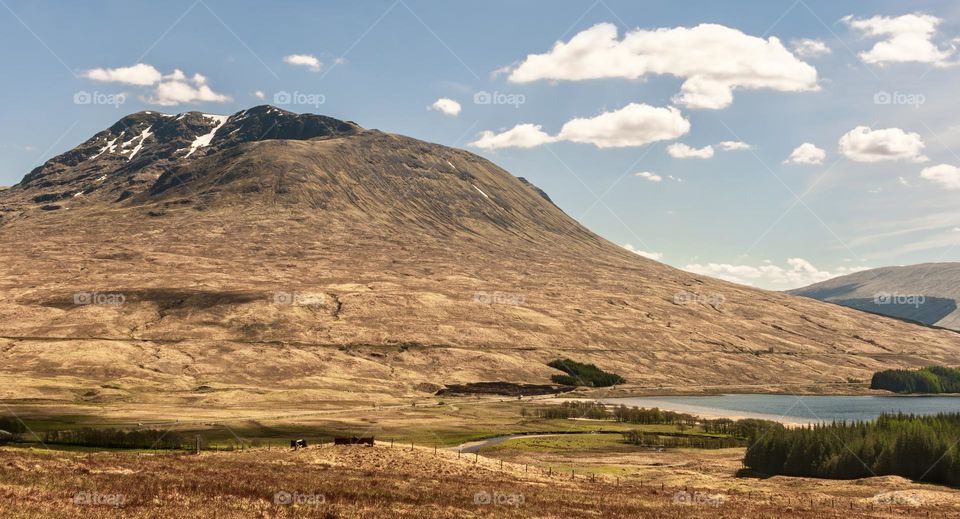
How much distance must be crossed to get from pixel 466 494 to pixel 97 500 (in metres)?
25.6

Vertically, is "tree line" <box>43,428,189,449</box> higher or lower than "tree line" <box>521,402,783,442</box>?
higher

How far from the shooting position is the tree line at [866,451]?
90938 mm

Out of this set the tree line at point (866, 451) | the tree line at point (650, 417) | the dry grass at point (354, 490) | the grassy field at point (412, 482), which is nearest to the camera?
the dry grass at point (354, 490)

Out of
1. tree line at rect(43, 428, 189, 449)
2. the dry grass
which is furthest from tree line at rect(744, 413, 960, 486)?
tree line at rect(43, 428, 189, 449)

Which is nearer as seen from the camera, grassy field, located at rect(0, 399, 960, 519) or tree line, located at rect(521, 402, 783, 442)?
grassy field, located at rect(0, 399, 960, 519)

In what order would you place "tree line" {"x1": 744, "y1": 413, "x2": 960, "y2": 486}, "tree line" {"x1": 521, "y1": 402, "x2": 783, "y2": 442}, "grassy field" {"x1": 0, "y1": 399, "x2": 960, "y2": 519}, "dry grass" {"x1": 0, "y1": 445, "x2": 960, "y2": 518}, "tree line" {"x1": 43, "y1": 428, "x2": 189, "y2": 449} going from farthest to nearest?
"tree line" {"x1": 521, "y1": 402, "x2": 783, "y2": 442} → "tree line" {"x1": 43, "y1": 428, "x2": 189, "y2": 449} → "tree line" {"x1": 744, "y1": 413, "x2": 960, "y2": 486} → "grassy field" {"x1": 0, "y1": 399, "x2": 960, "y2": 519} → "dry grass" {"x1": 0, "y1": 445, "x2": 960, "y2": 518}

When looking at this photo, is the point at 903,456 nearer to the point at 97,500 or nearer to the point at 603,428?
the point at 603,428

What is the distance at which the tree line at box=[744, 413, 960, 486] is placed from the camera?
90.9 m

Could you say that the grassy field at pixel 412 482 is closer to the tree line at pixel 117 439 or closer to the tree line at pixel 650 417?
the tree line at pixel 117 439

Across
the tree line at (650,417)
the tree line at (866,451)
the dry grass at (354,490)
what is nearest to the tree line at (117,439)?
the dry grass at (354,490)

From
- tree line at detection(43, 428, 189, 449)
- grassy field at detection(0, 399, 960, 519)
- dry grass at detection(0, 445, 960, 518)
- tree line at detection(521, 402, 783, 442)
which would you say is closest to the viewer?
dry grass at detection(0, 445, 960, 518)

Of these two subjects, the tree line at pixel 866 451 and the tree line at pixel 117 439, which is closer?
the tree line at pixel 866 451

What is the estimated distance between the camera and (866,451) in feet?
315

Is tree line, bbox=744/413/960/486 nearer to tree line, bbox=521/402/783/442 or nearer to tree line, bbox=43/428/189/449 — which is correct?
tree line, bbox=521/402/783/442
